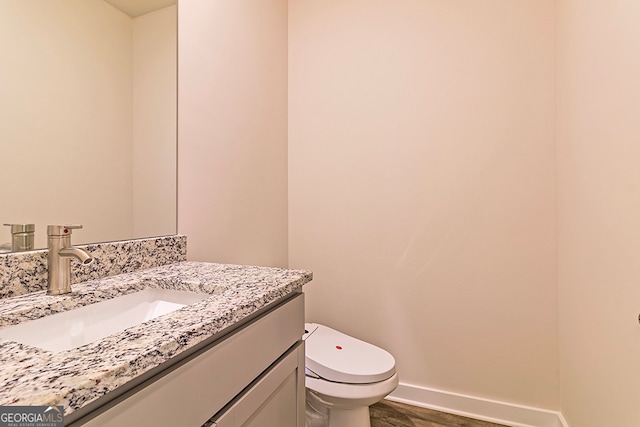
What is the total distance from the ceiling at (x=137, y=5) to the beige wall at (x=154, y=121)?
0.02m

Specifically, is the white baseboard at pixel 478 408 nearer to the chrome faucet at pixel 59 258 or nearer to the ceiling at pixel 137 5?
the chrome faucet at pixel 59 258

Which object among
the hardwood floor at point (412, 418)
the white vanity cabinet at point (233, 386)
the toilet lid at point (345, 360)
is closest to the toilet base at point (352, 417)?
the toilet lid at point (345, 360)

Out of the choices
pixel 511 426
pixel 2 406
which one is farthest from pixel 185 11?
pixel 511 426

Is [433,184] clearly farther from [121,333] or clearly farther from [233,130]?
[121,333]

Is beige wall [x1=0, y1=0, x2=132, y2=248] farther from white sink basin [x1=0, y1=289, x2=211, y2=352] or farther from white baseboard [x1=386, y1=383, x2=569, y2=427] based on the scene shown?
white baseboard [x1=386, y1=383, x2=569, y2=427]

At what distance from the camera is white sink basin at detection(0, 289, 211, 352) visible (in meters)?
0.63

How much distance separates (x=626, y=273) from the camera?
3.15 feet

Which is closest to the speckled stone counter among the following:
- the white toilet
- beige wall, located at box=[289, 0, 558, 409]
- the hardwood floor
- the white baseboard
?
the white toilet

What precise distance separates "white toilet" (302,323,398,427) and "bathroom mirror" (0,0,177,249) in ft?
2.83

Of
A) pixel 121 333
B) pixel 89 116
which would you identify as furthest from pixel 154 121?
pixel 121 333

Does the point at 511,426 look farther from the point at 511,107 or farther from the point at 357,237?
the point at 511,107

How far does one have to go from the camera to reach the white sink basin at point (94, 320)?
63 centimetres

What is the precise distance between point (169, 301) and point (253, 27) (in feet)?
4.91

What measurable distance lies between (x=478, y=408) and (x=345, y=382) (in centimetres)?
90
